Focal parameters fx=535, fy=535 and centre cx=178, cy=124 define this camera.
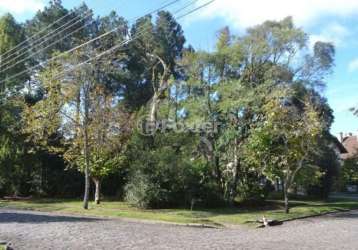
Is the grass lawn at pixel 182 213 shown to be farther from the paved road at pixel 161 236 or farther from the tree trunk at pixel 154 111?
the tree trunk at pixel 154 111

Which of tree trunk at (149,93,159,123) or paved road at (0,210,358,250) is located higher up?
tree trunk at (149,93,159,123)

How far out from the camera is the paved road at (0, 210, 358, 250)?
1464 cm

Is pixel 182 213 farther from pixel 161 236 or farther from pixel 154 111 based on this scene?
pixel 154 111

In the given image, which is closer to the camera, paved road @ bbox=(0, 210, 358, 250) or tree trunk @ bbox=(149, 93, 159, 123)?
paved road @ bbox=(0, 210, 358, 250)

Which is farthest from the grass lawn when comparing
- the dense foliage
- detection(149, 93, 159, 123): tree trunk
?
detection(149, 93, 159, 123): tree trunk

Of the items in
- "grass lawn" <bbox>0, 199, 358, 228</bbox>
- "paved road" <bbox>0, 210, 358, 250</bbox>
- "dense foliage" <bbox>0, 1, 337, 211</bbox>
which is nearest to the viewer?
"paved road" <bbox>0, 210, 358, 250</bbox>

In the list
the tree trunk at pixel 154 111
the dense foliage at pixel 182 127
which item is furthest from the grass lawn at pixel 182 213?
the tree trunk at pixel 154 111

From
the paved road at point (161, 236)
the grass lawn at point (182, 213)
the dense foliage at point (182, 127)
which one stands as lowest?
the paved road at point (161, 236)

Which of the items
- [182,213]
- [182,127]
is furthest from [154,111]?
[182,213]

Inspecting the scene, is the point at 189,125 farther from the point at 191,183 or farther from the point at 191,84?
the point at 191,183

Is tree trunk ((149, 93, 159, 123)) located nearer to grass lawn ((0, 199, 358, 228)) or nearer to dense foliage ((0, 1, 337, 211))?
dense foliage ((0, 1, 337, 211))

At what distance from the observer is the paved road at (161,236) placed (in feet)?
48.0

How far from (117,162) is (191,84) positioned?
6.92 meters

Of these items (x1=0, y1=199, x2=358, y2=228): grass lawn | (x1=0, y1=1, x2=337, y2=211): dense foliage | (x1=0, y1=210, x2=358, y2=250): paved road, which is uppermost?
(x1=0, y1=1, x2=337, y2=211): dense foliage
